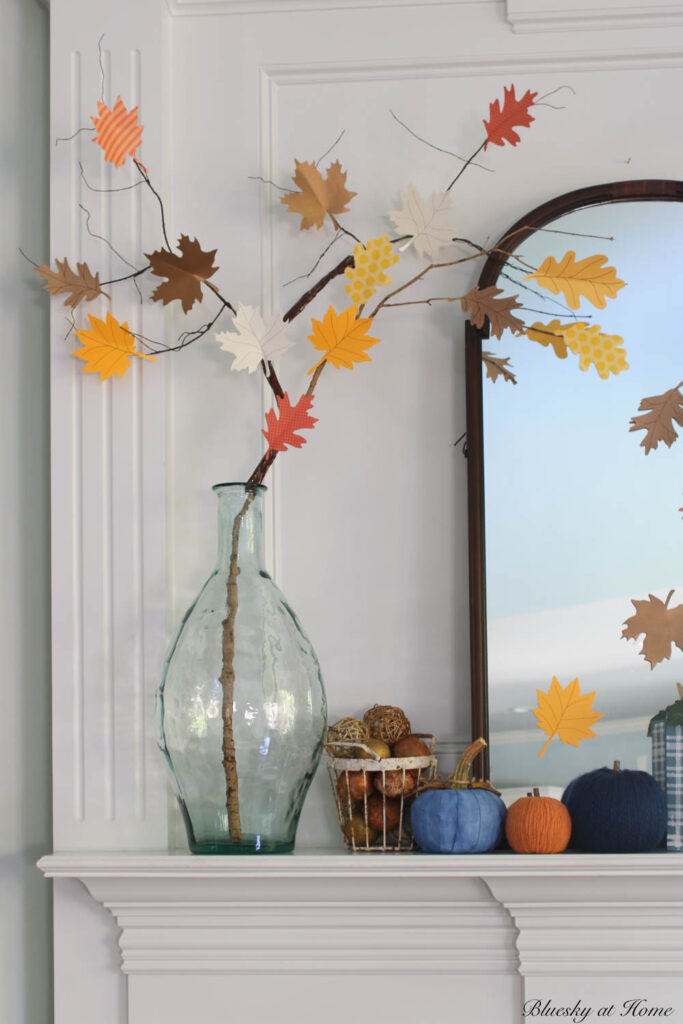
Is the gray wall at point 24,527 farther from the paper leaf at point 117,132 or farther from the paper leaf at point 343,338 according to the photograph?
the paper leaf at point 343,338

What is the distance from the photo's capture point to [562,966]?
1.38 m

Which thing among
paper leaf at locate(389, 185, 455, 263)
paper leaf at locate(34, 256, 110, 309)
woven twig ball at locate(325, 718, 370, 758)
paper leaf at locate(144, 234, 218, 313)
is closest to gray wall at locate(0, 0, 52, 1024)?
paper leaf at locate(34, 256, 110, 309)

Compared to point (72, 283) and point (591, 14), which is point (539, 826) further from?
point (591, 14)

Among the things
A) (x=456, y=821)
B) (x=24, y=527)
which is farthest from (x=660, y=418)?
(x=24, y=527)

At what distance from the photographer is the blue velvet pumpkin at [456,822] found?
1.34 m

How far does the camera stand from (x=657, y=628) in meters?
1.48

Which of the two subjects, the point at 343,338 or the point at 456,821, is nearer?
the point at 456,821

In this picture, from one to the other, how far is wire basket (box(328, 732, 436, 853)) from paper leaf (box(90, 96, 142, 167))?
0.95 m

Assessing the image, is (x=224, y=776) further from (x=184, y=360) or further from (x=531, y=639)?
(x=184, y=360)

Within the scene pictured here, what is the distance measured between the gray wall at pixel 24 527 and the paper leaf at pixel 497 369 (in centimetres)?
72

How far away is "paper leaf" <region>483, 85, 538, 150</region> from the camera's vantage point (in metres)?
1.48

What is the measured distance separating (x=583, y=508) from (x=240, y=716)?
0.62 meters

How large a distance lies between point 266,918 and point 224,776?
23cm

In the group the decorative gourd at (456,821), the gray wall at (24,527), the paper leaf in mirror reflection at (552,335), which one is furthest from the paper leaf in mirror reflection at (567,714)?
the gray wall at (24,527)
